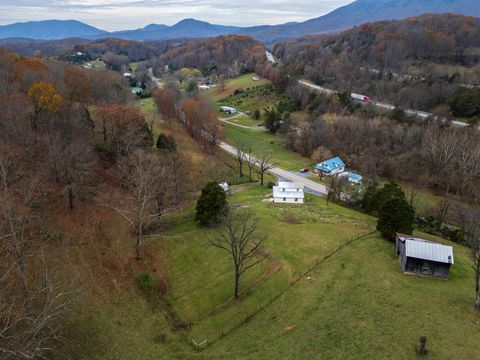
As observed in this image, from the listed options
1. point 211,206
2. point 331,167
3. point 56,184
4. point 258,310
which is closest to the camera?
point 258,310

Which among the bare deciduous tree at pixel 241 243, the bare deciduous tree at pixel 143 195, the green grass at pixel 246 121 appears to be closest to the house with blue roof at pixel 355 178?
the bare deciduous tree at pixel 241 243

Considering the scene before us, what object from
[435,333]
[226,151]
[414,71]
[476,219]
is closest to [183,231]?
[435,333]

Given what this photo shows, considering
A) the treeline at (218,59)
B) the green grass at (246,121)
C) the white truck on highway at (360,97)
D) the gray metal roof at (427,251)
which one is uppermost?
the treeline at (218,59)

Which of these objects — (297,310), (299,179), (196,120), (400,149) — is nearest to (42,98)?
(196,120)

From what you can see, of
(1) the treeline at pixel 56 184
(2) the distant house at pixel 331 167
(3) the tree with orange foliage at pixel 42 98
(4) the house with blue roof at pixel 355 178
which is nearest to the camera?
(1) the treeline at pixel 56 184

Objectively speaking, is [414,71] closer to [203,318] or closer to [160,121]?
[160,121]

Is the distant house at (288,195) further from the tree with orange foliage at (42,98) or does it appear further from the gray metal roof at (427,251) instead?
the tree with orange foliage at (42,98)

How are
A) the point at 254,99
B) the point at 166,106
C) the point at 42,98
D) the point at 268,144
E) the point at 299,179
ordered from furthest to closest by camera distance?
the point at 254,99 → the point at 268,144 → the point at 166,106 → the point at 299,179 → the point at 42,98

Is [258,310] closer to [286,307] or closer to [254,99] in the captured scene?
[286,307]
